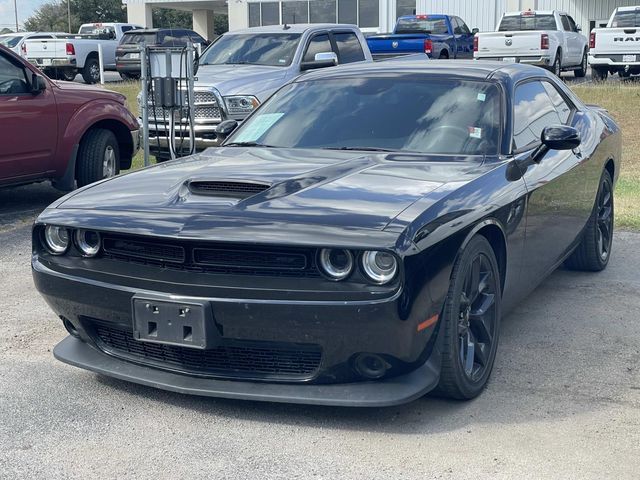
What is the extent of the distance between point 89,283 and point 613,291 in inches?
140

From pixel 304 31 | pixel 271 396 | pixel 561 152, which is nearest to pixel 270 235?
pixel 271 396

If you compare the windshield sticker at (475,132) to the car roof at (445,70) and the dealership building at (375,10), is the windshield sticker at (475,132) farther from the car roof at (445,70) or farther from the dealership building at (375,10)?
the dealership building at (375,10)

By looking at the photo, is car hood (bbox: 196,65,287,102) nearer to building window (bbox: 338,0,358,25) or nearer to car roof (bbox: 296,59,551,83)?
car roof (bbox: 296,59,551,83)

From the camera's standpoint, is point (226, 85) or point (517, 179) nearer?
point (517, 179)

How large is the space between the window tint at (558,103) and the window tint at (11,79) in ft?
15.8

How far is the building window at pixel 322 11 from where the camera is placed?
42.0m

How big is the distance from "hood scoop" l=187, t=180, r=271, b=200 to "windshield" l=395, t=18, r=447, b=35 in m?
21.9

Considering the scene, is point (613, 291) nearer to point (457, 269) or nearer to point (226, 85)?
point (457, 269)

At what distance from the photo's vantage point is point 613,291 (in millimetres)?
6336

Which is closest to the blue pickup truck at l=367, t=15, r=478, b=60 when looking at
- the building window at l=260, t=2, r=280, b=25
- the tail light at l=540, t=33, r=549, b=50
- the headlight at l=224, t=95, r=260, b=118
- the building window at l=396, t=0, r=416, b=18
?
the tail light at l=540, t=33, r=549, b=50

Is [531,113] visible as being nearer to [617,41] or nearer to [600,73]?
[617,41]

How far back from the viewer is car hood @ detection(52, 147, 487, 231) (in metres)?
4.04

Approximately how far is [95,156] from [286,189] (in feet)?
18.8

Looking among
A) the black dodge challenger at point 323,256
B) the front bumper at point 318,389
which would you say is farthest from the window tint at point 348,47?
the front bumper at point 318,389
